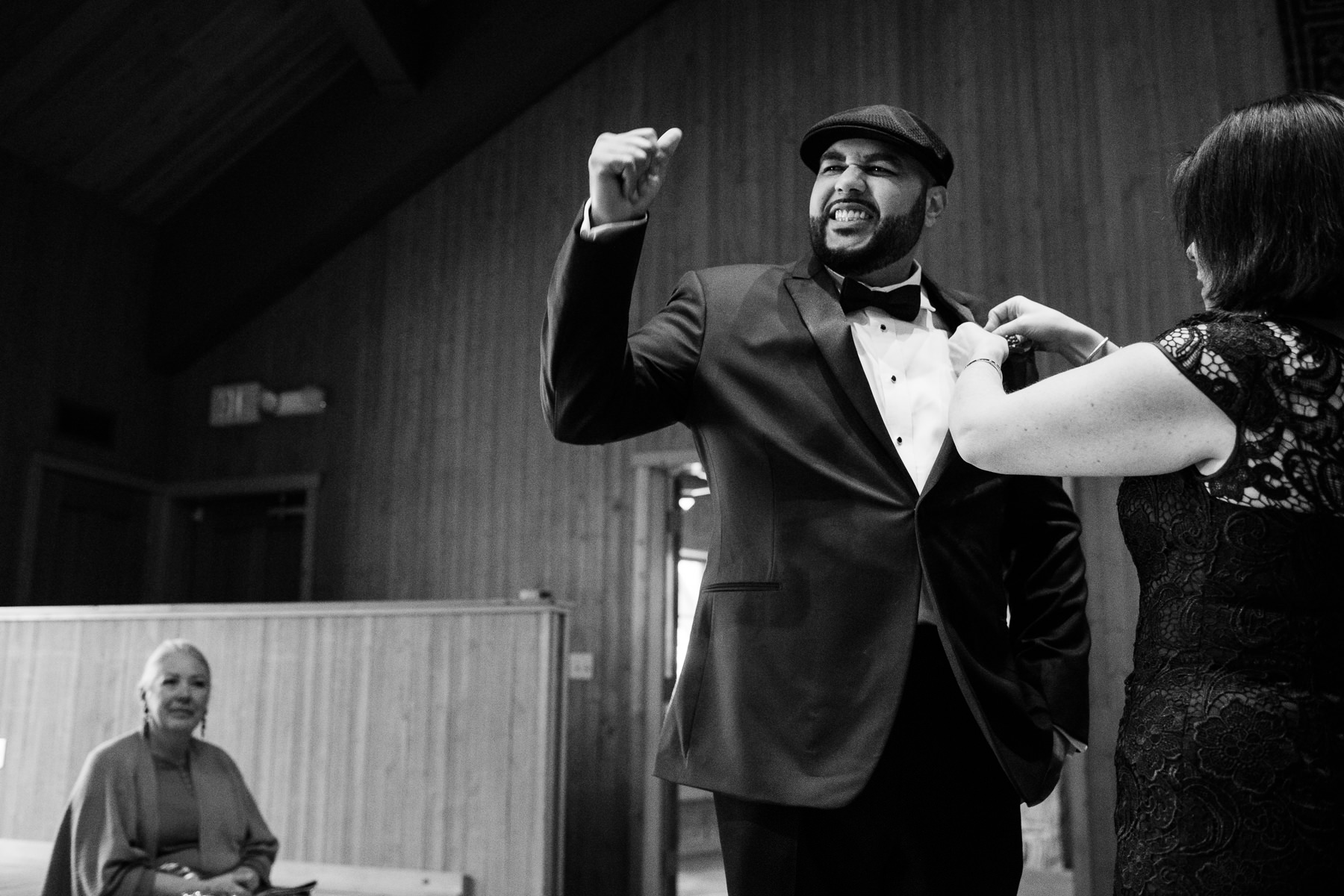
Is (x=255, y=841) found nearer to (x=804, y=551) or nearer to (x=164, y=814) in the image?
(x=164, y=814)

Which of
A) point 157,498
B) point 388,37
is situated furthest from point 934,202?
point 157,498

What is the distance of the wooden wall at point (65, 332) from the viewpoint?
20.3 feet

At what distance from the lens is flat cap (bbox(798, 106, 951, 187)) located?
149 cm

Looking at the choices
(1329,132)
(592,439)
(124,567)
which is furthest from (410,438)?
(1329,132)

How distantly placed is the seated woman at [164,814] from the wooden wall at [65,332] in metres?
3.27

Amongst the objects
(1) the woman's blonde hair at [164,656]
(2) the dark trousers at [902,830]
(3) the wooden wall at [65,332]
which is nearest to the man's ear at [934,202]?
(2) the dark trousers at [902,830]

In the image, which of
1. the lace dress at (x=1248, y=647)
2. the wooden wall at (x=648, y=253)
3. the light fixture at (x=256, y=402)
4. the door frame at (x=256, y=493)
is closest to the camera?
the lace dress at (x=1248, y=647)

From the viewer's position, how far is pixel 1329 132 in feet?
3.68

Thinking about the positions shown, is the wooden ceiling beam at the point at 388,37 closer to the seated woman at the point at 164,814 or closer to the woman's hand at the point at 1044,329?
the seated woman at the point at 164,814

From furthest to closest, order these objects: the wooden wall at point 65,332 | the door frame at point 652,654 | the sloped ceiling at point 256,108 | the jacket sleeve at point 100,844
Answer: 1. the wooden wall at point 65,332
2. the sloped ceiling at point 256,108
3. the door frame at point 652,654
4. the jacket sleeve at point 100,844

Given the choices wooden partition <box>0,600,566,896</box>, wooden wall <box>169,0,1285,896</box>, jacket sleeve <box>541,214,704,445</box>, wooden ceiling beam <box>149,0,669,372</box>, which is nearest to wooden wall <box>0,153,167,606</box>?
wooden ceiling beam <box>149,0,669,372</box>

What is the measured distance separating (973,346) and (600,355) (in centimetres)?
43

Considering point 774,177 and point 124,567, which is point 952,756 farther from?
point 124,567

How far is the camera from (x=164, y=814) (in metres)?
3.29
